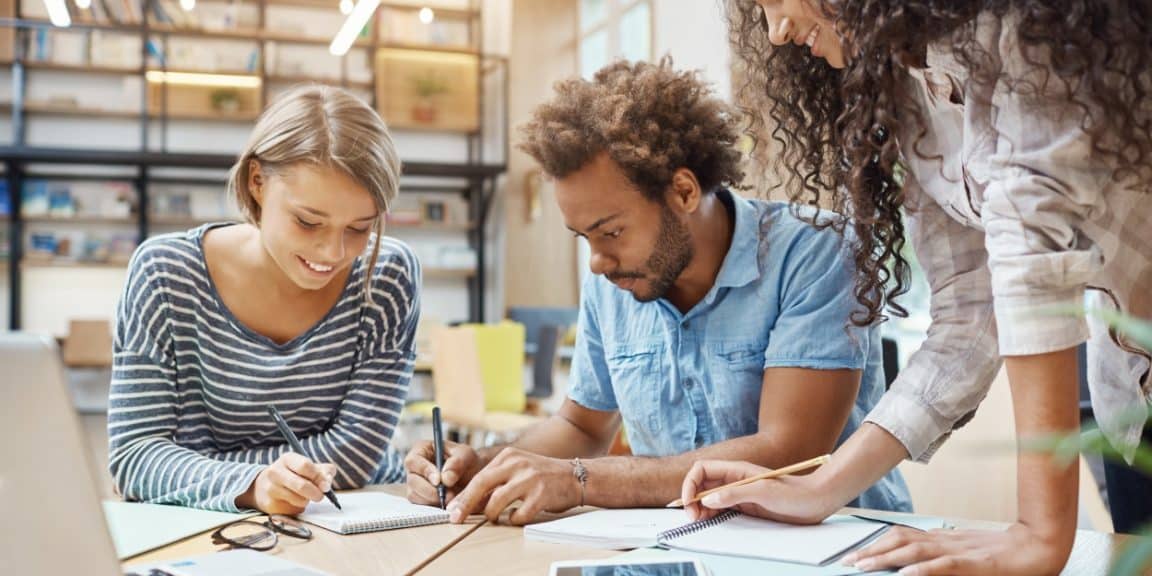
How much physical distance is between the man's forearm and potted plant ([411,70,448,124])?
815cm

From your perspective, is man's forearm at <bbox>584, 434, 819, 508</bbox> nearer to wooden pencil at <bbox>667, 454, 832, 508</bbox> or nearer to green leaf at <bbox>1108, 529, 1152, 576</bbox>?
wooden pencil at <bbox>667, 454, 832, 508</bbox>

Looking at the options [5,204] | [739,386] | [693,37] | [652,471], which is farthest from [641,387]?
[5,204]

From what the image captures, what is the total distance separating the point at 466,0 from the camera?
9438mm

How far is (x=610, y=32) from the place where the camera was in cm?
853

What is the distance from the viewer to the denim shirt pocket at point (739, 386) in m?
1.56

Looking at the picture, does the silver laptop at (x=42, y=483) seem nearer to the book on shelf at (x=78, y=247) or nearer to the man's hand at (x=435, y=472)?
the man's hand at (x=435, y=472)

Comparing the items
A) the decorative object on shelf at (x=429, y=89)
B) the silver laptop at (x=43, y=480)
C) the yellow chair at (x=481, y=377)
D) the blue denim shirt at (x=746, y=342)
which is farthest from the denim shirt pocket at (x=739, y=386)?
the decorative object on shelf at (x=429, y=89)

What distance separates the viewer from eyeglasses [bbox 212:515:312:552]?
1.12 m

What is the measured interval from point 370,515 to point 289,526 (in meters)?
0.10

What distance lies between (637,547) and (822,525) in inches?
9.1

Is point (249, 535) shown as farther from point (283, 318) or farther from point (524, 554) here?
point (283, 318)

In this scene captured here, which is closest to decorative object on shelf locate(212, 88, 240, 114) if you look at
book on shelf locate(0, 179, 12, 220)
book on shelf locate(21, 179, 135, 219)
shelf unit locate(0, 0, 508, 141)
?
shelf unit locate(0, 0, 508, 141)

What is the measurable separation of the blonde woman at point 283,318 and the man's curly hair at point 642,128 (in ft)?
0.91

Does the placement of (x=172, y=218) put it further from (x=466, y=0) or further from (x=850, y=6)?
(x=850, y=6)
